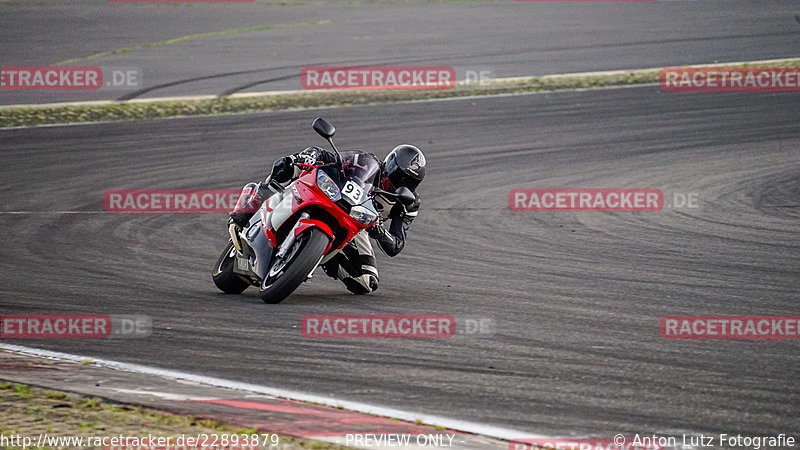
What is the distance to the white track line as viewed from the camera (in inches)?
230

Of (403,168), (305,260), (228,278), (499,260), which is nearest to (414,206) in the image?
(403,168)

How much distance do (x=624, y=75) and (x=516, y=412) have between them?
1835cm

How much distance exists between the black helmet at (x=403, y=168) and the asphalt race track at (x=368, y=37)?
14.3m

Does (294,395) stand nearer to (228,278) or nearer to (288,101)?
(228,278)

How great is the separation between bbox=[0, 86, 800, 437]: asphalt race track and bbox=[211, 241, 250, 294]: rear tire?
18 cm

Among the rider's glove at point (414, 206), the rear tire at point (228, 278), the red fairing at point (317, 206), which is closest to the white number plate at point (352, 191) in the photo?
the red fairing at point (317, 206)

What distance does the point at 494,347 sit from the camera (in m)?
7.68

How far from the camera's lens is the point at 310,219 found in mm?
8641

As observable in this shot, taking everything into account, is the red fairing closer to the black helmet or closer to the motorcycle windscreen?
the motorcycle windscreen

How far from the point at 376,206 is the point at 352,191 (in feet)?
1.29

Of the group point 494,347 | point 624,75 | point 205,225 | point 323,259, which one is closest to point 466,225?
point 205,225

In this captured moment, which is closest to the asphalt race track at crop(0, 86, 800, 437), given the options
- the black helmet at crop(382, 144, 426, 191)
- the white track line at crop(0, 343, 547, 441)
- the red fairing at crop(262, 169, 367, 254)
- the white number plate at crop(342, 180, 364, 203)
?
the white track line at crop(0, 343, 547, 441)

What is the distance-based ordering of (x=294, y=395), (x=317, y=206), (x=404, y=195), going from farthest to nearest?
(x=317, y=206) < (x=404, y=195) < (x=294, y=395)

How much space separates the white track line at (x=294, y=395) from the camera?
5848mm
